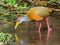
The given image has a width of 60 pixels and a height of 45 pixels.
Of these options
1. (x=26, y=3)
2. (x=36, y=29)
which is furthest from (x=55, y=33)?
(x=26, y=3)

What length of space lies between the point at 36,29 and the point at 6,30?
1.13 metres

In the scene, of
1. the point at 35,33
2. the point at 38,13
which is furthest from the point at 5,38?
the point at 38,13

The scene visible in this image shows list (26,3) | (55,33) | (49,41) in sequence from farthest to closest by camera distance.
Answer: (26,3)
(55,33)
(49,41)

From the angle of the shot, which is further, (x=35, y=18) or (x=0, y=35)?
(x=35, y=18)

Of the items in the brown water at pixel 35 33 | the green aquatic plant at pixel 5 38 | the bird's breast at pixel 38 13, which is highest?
the bird's breast at pixel 38 13

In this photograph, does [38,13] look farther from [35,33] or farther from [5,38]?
[5,38]

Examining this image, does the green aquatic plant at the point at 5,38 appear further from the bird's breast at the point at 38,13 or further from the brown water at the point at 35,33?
the bird's breast at the point at 38,13

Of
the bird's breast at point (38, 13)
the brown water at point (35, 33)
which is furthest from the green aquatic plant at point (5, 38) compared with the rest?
the bird's breast at point (38, 13)

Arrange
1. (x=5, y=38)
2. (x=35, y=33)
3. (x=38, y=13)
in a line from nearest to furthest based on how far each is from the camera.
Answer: (x=5, y=38), (x=35, y=33), (x=38, y=13)

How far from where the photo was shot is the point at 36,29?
10.2 meters

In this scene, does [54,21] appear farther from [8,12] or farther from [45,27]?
[8,12]

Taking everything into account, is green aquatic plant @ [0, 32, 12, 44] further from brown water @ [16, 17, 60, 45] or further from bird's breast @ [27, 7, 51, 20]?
bird's breast @ [27, 7, 51, 20]

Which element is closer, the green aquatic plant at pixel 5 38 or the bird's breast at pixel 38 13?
the green aquatic plant at pixel 5 38

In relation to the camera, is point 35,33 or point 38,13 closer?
point 35,33
